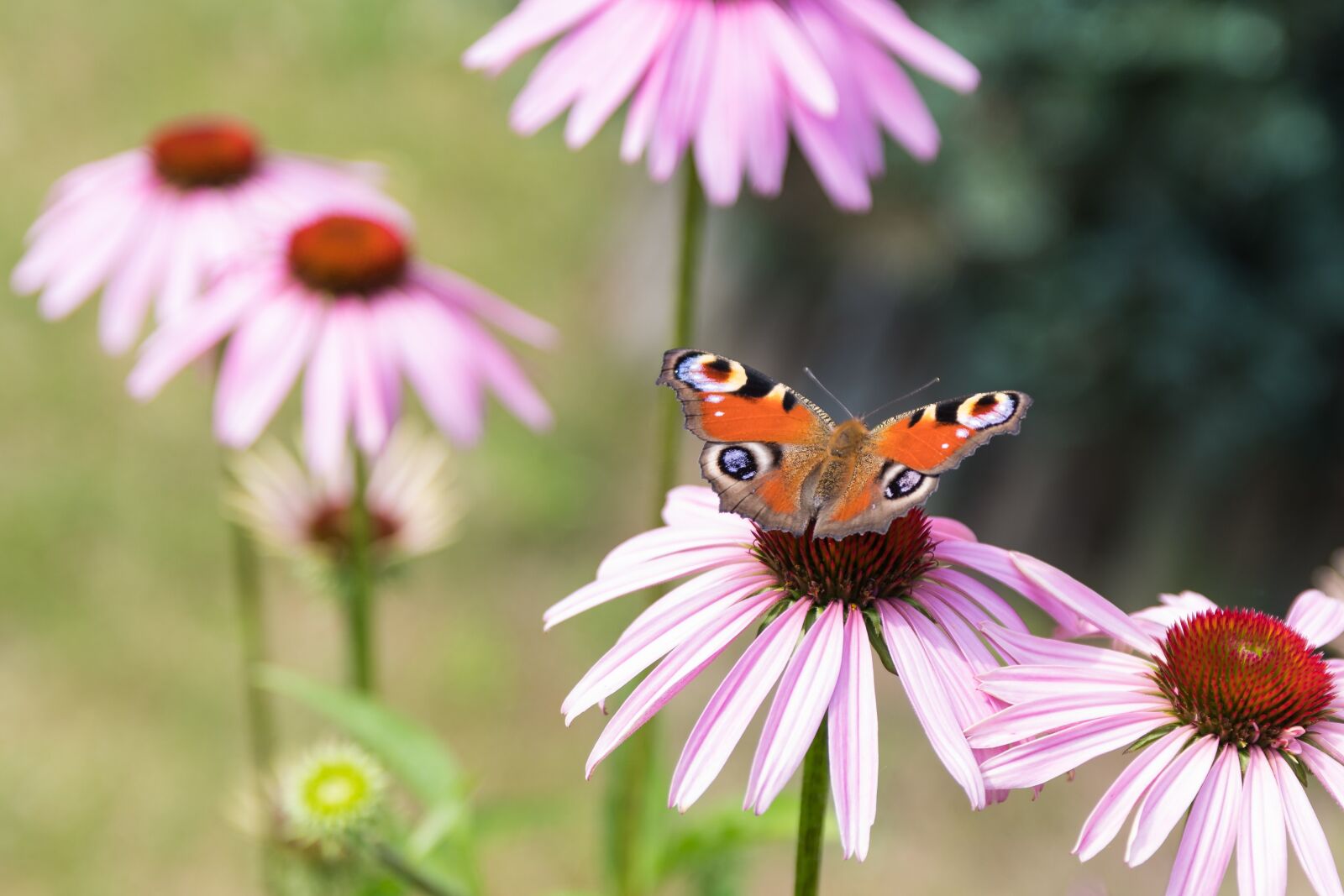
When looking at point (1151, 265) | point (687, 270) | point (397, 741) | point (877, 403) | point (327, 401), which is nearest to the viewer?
point (687, 270)

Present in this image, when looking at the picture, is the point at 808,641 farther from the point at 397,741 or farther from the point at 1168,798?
the point at 397,741

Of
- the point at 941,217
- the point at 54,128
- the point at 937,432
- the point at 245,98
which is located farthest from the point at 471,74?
the point at 937,432

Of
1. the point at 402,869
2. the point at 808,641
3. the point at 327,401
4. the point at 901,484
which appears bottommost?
the point at 402,869

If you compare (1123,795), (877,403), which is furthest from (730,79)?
(877,403)

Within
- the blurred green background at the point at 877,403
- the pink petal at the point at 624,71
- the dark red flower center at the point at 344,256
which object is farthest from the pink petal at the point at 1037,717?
the blurred green background at the point at 877,403

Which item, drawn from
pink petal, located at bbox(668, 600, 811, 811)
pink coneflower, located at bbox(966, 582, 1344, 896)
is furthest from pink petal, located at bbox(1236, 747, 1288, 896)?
pink petal, located at bbox(668, 600, 811, 811)

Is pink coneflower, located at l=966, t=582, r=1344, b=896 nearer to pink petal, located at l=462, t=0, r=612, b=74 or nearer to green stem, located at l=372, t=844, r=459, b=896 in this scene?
green stem, located at l=372, t=844, r=459, b=896
